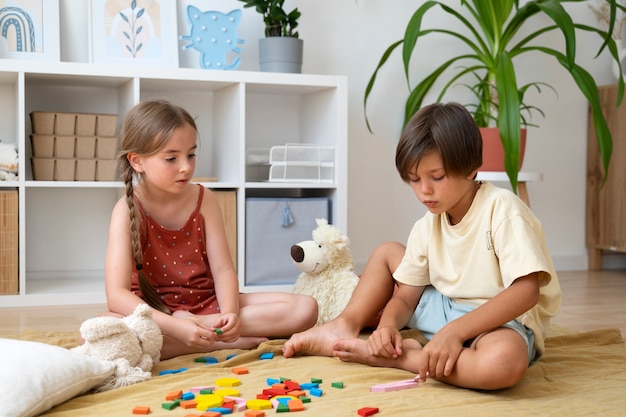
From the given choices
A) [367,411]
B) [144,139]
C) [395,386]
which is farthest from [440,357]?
[144,139]

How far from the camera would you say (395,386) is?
127cm

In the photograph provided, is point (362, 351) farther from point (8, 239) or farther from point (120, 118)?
point (120, 118)

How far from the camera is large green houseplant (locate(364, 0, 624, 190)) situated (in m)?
2.38

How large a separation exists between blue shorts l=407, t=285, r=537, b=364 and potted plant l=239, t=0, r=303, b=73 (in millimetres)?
1220

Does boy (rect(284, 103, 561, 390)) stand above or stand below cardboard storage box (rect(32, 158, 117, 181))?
below

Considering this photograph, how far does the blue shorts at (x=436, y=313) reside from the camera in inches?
56.4

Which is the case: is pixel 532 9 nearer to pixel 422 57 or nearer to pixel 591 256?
pixel 422 57


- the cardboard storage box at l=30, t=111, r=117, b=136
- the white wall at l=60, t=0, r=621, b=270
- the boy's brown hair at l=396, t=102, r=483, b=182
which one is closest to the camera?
the boy's brown hair at l=396, t=102, r=483, b=182

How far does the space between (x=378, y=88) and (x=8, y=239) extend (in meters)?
1.41

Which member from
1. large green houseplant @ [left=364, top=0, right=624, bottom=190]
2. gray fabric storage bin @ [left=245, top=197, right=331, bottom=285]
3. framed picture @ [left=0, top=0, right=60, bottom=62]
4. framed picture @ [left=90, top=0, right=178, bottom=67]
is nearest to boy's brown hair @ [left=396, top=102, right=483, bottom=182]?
large green houseplant @ [left=364, top=0, right=624, bottom=190]

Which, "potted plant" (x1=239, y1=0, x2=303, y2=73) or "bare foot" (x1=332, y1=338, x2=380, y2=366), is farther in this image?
"potted plant" (x1=239, y1=0, x2=303, y2=73)

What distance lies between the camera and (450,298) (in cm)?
150

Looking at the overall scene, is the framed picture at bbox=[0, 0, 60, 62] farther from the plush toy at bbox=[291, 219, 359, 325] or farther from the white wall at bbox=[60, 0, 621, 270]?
the plush toy at bbox=[291, 219, 359, 325]

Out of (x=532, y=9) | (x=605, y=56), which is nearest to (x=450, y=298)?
(x=532, y=9)
